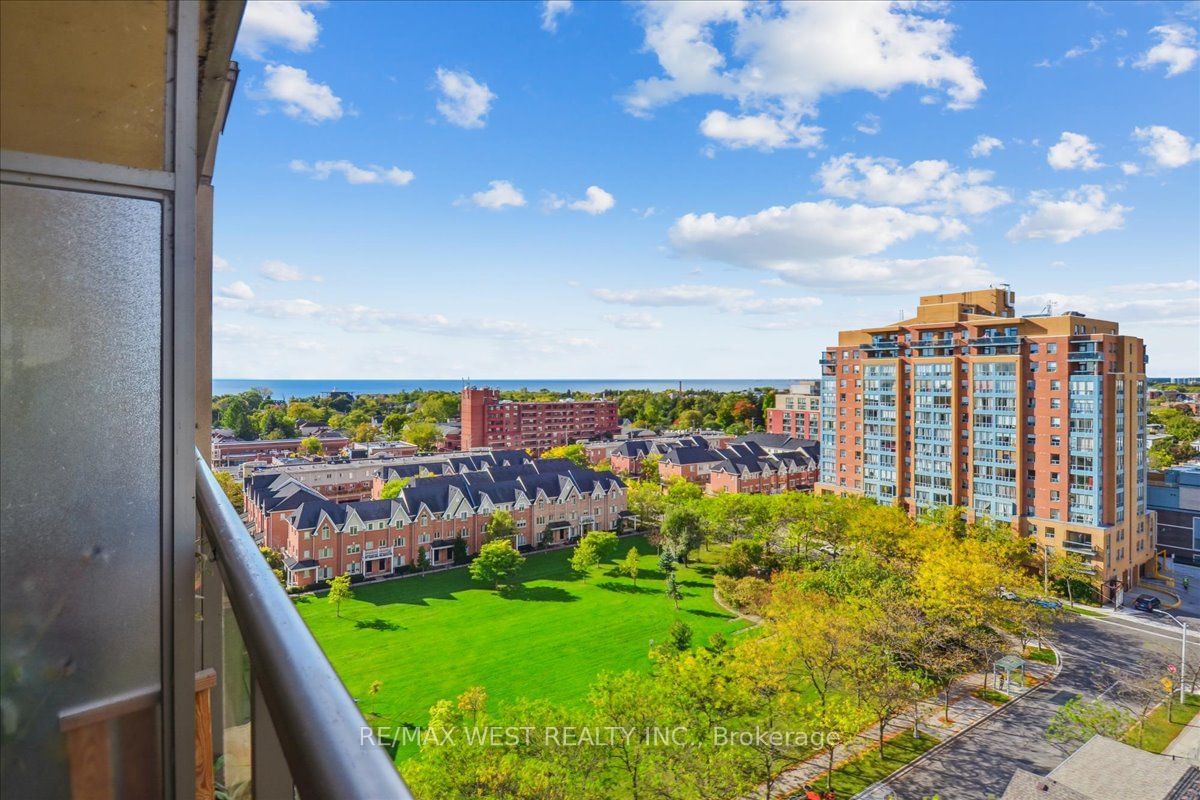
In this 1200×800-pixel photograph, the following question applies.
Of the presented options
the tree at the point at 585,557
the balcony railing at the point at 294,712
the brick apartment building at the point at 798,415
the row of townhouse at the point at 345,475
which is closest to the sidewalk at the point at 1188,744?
the tree at the point at 585,557

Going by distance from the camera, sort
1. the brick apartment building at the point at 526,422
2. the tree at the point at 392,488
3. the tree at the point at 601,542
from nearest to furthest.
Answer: the tree at the point at 601,542 < the tree at the point at 392,488 < the brick apartment building at the point at 526,422

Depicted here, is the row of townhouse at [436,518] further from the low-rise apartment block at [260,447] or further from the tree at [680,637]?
the low-rise apartment block at [260,447]

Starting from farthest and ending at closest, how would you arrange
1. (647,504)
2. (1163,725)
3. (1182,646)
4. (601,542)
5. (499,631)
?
(647,504)
(601,542)
(499,631)
(1182,646)
(1163,725)

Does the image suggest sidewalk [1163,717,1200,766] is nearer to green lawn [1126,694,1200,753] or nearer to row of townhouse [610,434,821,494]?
green lawn [1126,694,1200,753]

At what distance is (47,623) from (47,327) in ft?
1.03

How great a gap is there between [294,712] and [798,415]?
1493 inches

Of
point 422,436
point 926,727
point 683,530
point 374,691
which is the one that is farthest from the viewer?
point 422,436

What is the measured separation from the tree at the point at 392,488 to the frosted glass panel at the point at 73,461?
19212 millimetres

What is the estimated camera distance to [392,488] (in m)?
19.8

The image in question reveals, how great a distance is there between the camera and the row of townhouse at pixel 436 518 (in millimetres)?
15539

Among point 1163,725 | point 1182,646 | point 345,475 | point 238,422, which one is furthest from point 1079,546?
point 238,422

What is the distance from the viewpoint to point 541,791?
19.9ft

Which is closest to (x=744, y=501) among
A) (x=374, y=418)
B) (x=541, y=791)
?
(x=541, y=791)

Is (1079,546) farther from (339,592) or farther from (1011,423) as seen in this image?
(339,592)
